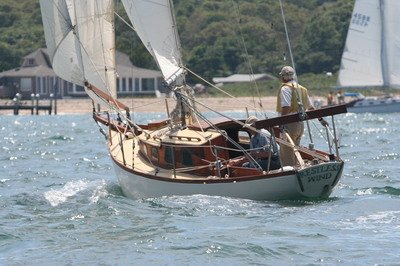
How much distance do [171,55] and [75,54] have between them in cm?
271

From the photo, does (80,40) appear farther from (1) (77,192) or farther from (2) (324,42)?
(2) (324,42)

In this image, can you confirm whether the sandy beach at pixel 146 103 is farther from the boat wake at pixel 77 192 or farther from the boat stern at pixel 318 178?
the boat stern at pixel 318 178

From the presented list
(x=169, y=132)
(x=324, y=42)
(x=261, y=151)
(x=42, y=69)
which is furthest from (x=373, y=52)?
(x=261, y=151)

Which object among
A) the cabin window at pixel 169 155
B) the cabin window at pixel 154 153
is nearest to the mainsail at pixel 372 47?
the cabin window at pixel 154 153

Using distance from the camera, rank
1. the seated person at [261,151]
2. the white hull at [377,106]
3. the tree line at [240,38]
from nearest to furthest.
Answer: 1. the seated person at [261,151]
2. the white hull at [377,106]
3. the tree line at [240,38]

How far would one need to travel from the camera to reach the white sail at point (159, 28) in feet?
78.0

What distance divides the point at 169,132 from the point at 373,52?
49342 mm

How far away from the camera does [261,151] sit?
855 inches

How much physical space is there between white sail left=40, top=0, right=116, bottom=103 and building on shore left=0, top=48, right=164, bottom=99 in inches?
2930

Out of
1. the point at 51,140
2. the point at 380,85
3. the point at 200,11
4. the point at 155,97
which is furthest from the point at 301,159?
the point at 200,11

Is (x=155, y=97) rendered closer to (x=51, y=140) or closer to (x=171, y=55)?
(x=51, y=140)

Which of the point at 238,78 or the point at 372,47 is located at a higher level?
the point at 372,47

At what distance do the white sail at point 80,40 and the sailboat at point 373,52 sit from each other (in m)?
44.6

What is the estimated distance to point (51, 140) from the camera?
1837 inches
